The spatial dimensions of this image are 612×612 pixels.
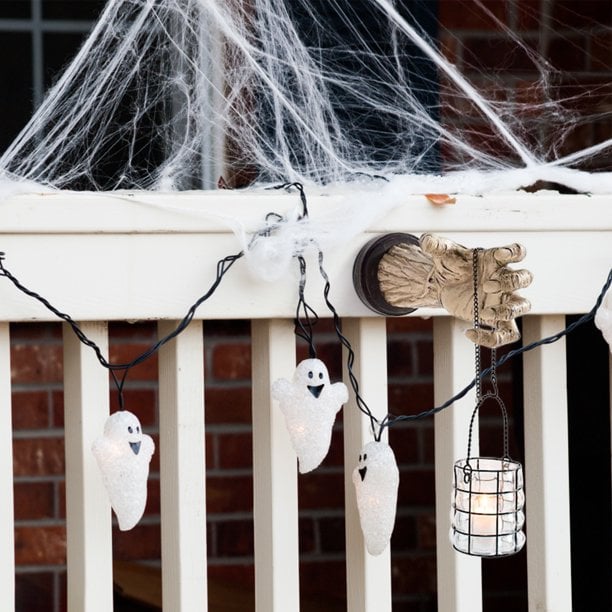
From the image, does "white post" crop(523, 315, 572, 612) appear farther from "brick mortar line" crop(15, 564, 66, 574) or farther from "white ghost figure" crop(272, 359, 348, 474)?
→ "brick mortar line" crop(15, 564, 66, 574)

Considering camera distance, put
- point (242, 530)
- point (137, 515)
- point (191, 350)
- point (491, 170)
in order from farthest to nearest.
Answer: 1. point (242, 530)
2. point (491, 170)
3. point (191, 350)
4. point (137, 515)

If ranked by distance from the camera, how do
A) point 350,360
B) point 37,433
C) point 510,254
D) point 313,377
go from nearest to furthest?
point 510,254
point 313,377
point 350,360
point 37,433

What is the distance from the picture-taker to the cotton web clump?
1.13 metres

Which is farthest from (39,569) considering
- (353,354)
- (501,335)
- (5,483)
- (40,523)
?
(501,335)

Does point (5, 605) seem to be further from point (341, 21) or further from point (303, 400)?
point (341, 21)

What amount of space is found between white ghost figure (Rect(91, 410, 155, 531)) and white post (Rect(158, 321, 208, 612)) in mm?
103

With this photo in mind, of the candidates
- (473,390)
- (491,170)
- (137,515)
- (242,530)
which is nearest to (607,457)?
(473,390)

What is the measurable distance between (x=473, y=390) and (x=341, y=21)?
0.62 m

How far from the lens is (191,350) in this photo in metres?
1.06

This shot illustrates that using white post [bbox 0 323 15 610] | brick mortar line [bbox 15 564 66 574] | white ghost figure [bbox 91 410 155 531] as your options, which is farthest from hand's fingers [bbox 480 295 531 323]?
brick mortar line [bbox 15 564 66 574]

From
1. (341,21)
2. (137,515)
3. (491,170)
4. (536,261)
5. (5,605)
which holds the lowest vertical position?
(5,605)

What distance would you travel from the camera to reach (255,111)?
118 centimetres

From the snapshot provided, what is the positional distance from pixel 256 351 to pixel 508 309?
327 millimetres

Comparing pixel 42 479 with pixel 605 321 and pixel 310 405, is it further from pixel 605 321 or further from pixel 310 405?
pixel 605 321
